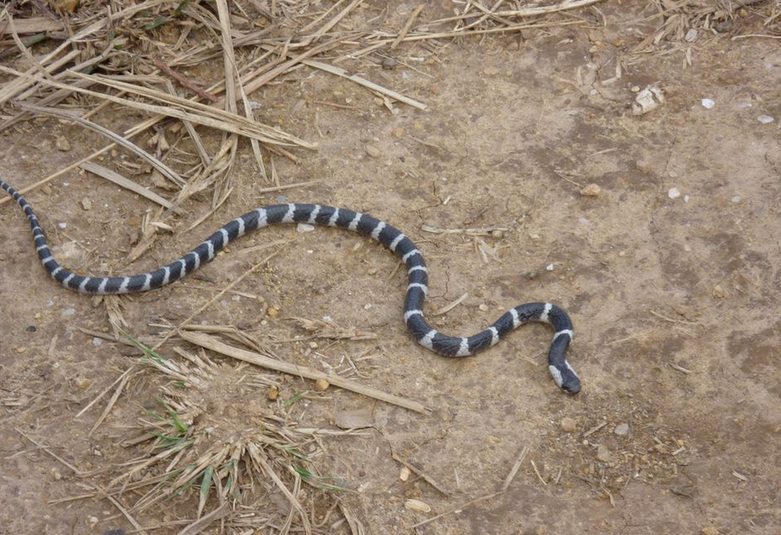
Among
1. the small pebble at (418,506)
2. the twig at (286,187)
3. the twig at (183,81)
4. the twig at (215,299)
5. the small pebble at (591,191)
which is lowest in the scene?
the small pebble at (418,506)

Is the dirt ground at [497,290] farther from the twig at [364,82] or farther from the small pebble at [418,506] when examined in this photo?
the twig at [364,82]

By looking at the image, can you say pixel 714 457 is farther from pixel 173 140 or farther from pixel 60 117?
pixel 60 117

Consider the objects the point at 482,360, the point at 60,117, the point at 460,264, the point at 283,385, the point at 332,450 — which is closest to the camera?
the point at 332,450

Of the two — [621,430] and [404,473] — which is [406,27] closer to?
[621,430]

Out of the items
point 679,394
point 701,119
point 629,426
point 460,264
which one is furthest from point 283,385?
point 701,119

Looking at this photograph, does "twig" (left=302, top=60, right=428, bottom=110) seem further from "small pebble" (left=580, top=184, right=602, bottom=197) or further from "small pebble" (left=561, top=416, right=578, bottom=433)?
"small pebble" (left=561, top=416, right=578, bottom=433)

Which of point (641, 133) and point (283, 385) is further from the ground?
point (641, 133)

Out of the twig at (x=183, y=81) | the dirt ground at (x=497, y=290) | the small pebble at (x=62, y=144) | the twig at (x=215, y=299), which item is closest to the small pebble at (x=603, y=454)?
the dirt ground at (x=497, y=290)

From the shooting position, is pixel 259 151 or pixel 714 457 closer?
pixel 714 457
